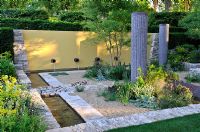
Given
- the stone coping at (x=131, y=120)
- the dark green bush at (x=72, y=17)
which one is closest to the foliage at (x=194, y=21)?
the dark green bush at (x=72, y=17)

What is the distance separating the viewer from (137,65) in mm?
7832

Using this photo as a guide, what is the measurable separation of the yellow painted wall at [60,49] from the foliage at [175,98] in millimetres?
7153

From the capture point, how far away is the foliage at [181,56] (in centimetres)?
1336

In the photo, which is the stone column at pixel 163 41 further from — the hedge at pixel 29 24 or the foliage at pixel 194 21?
the hedge at pixel 29 24

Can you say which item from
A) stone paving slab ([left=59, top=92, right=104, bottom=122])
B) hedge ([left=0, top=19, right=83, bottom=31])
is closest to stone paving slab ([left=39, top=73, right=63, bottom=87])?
stone paving slab ([left=59, top=92, right=104, bottom=122])

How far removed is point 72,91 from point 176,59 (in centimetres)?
666

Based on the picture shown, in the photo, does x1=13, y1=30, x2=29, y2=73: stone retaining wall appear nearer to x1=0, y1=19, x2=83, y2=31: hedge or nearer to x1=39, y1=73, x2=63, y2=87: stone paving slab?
x1=39, y1=73, x2=63, y2=87: stone paving slab

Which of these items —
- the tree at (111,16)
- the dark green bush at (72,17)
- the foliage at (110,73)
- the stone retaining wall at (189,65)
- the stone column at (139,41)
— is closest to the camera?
the stone column at (139,41)

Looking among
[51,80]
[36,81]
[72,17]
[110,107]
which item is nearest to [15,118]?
[110,107]

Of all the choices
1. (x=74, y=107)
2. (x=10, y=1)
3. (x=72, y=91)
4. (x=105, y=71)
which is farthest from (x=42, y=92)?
(x=10, y=1)

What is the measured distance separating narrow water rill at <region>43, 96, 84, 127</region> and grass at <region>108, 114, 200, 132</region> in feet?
4.49

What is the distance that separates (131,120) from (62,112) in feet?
6.37

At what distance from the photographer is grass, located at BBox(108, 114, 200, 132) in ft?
16.7

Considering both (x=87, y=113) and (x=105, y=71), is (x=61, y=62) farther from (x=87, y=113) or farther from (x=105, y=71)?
(x=87, y=113)
